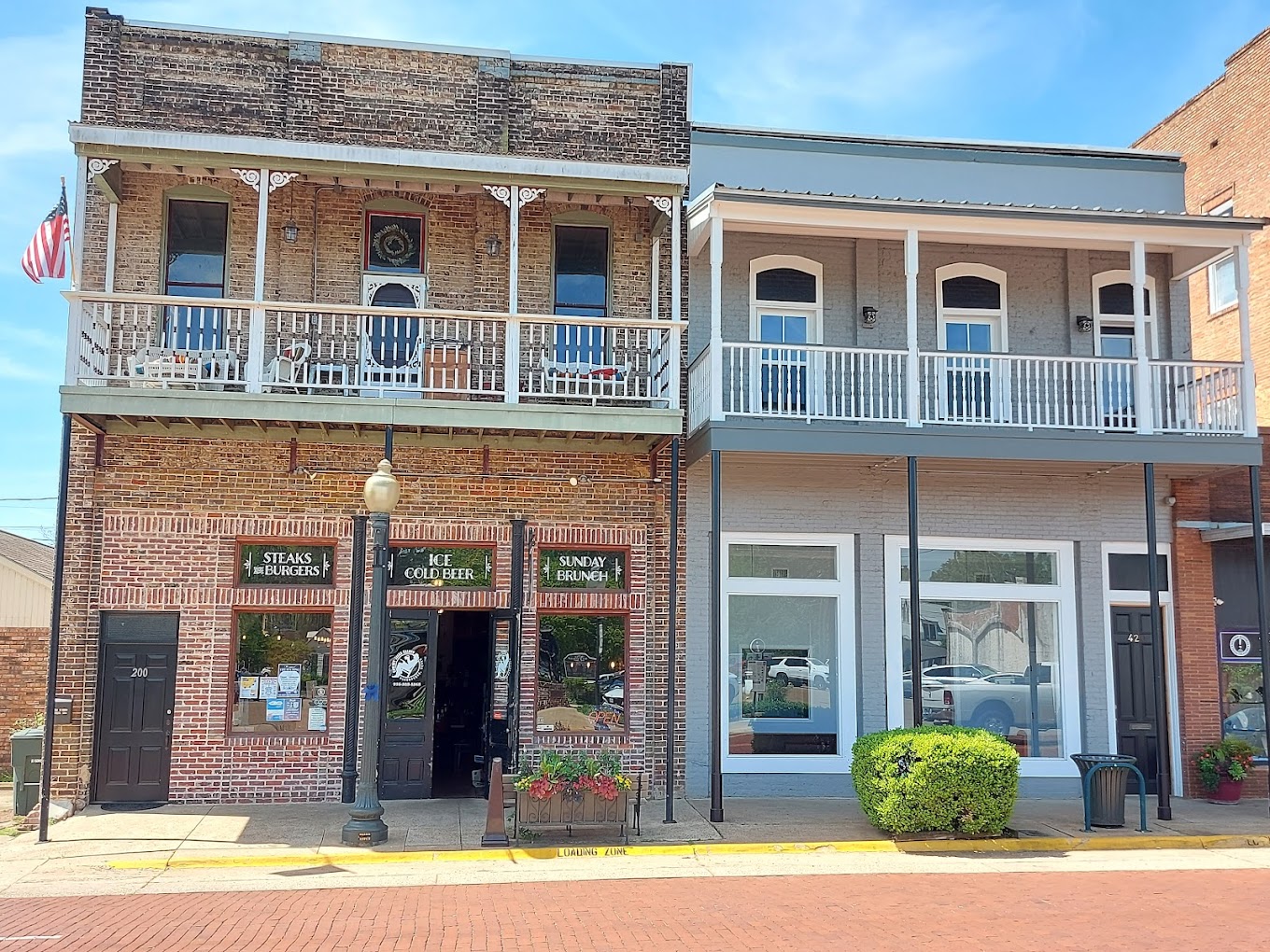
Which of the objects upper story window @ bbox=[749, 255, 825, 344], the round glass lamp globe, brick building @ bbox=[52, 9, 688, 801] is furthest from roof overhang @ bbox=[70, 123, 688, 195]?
the round glass lamp globe

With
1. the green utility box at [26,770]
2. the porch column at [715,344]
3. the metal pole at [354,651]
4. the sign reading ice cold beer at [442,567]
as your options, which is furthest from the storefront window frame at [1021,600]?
Answer: the green utility box at [26,770]

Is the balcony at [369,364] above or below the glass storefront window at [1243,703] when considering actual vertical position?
above

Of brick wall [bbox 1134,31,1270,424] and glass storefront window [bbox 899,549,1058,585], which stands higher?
brick wall [bbox 1134,31,1270,424]

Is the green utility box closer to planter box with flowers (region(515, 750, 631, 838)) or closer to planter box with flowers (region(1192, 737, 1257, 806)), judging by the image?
planter box with flowers (region(515, 750, 631, 838))

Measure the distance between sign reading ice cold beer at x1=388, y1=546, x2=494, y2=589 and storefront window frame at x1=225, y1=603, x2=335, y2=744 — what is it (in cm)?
93

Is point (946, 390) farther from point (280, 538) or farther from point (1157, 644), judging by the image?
point (280, 538)

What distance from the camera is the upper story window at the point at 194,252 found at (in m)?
13.5

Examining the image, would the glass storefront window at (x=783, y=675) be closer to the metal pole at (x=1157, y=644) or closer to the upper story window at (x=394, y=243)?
the metal pole at (x=1157, y=644)

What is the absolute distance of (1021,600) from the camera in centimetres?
1439

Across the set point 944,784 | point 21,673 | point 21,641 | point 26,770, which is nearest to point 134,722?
point 26,770

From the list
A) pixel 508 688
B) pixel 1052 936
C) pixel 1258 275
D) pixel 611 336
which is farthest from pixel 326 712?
pixel 1258 275

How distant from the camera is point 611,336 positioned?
546 inches

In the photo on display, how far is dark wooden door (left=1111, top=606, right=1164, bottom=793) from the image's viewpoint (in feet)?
46.7

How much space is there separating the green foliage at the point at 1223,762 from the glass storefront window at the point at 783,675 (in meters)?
4.66
